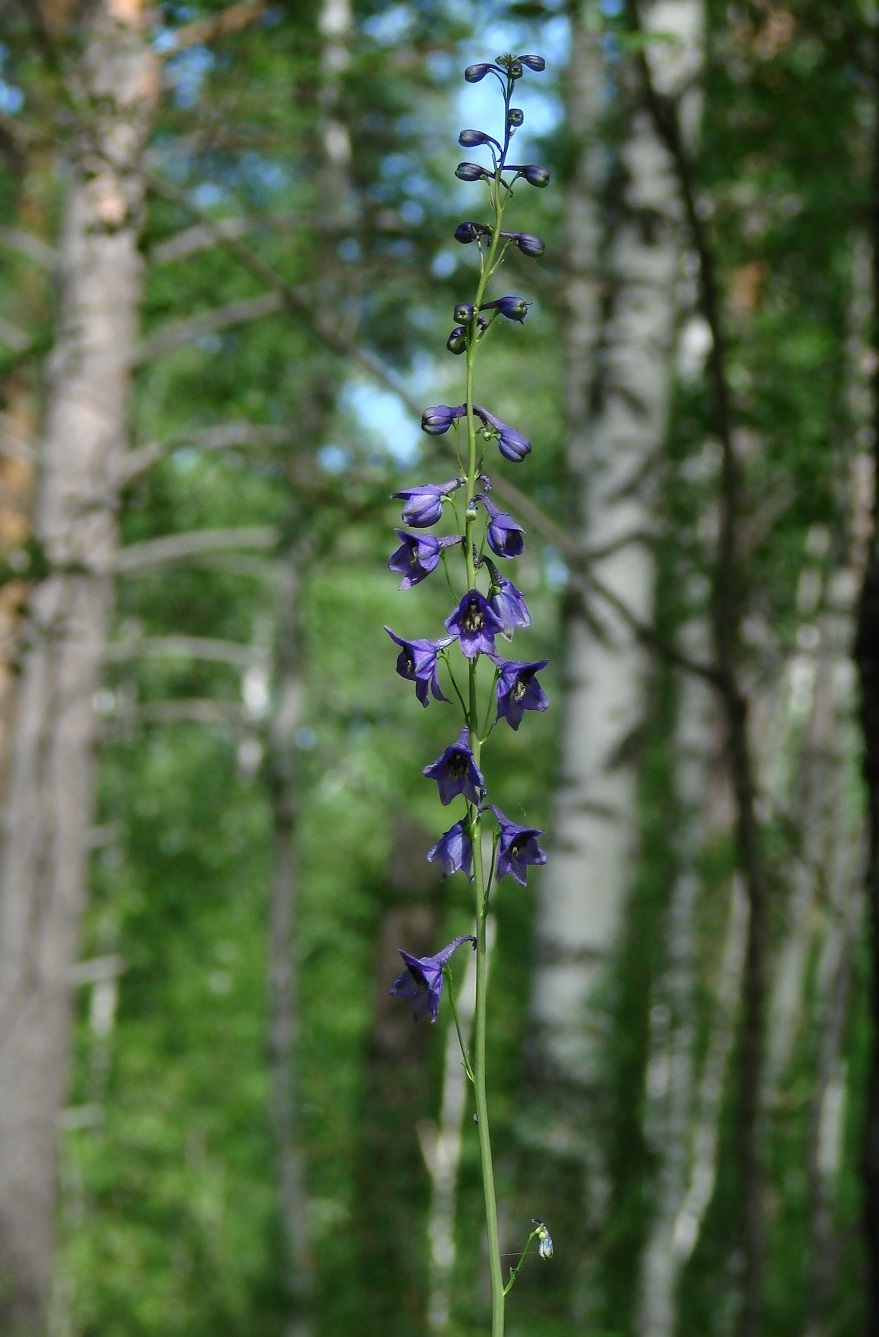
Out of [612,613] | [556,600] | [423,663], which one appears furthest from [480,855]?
[556,600]

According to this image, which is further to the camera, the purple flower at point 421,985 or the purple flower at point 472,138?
the purple flower at point 472,138

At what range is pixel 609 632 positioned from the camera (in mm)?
3836

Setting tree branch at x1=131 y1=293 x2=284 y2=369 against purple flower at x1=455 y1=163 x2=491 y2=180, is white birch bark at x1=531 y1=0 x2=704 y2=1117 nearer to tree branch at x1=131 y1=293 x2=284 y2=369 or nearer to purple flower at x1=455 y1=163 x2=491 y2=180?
tree branch at x1=131 y1=293 x2=284 y2=369

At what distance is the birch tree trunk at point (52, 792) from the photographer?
5914 millimetres

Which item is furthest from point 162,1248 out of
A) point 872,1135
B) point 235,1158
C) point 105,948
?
point 872,1135

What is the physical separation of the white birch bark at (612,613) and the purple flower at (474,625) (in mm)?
2733

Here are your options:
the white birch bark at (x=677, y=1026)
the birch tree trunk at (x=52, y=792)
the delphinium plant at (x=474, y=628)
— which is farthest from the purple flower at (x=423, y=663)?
the birch tree trunk at (x=52, y=792)

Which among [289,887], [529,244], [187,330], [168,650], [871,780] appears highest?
[187,330]

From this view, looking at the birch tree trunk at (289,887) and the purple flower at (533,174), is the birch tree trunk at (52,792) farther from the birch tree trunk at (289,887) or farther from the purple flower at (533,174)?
the purple flower at (533,174)

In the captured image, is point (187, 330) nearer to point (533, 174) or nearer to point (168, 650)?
point (168, 650)

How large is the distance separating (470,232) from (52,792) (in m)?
5.51

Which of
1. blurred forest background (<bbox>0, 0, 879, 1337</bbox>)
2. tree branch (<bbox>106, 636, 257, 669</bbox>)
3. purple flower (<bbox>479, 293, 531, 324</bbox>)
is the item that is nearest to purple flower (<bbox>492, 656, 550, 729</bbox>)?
purple flower (<bbox>479, 293, 531, 324</bbox>)

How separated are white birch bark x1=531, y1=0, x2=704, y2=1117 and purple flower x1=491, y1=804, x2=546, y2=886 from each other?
8.80 ft

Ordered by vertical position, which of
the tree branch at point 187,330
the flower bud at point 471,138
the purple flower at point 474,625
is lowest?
the purple flower at point 474,625
